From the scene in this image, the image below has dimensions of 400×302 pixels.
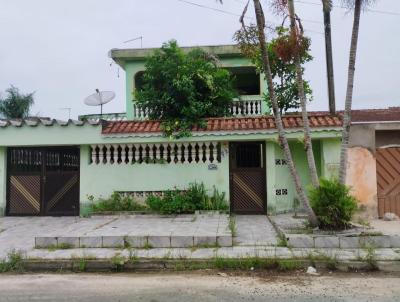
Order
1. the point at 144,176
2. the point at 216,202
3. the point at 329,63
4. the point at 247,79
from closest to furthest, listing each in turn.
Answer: the point at 216,202, the point at 144,176, the point at 329,63, the point at 247,79

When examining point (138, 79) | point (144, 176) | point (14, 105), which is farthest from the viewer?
point (14, 105)

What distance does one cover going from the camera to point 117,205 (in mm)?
11445

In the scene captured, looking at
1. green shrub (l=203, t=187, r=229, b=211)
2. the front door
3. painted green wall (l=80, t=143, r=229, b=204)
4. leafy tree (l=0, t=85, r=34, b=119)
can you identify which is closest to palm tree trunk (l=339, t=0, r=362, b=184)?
the front door

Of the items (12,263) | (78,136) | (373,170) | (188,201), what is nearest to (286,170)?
(373,170)

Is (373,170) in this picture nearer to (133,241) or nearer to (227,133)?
(227,133)

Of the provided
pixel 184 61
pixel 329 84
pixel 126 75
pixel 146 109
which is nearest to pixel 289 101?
pixel 329 84

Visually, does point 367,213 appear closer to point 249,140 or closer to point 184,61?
point 249,140

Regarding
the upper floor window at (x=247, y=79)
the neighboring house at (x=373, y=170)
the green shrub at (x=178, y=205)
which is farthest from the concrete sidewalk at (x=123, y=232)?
the upper floor window at (x=247, y=79)

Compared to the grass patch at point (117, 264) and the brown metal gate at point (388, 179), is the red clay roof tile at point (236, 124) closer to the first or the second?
the brown metal gate at point (388, 179)

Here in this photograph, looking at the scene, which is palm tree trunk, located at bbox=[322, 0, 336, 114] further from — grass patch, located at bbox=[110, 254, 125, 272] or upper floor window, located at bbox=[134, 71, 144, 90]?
grass patch, located at bbox=[110, 254, 125, 272]

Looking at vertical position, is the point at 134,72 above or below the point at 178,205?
above

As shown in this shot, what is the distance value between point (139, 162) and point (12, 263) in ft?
17.3

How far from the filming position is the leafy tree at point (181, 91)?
11.5 meters

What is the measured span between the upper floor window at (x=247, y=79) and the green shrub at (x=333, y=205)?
354 inches
